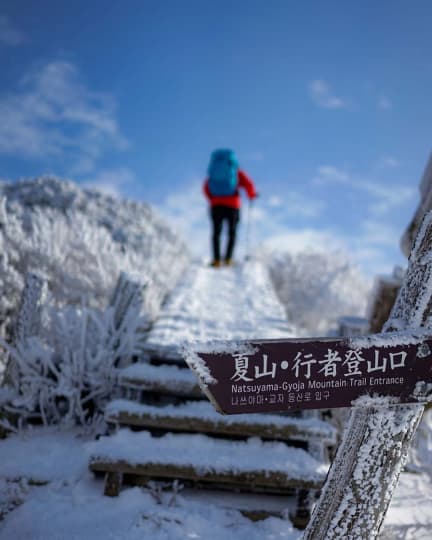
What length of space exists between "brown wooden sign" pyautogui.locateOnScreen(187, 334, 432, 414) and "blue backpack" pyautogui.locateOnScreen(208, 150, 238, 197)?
712 cm

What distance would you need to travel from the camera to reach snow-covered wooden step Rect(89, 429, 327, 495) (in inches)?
109

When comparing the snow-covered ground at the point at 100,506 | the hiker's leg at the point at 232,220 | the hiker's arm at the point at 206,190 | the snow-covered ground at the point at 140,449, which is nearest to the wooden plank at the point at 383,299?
the snow-covered ground at the point at 140,449

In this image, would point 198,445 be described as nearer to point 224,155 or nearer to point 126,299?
point 126,299

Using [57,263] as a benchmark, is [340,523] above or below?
below

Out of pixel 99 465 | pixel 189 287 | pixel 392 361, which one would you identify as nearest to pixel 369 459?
pixel 392 361

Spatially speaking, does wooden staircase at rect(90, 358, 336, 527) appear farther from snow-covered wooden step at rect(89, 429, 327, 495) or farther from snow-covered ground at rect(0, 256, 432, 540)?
snow-covered ground at rect(0, 256, 432, 540)

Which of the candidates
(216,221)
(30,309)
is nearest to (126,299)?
(30,309)

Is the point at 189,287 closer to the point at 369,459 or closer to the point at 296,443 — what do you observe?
the point at 296,443

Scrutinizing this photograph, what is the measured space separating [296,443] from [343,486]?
1422mm

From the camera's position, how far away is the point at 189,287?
7.14m

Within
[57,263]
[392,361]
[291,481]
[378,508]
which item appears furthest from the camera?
[57,263]

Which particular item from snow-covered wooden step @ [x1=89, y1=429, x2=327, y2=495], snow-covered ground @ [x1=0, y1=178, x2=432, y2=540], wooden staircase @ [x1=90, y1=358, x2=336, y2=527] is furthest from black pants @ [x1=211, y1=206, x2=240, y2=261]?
snow-covered wooden step @ [x1=89, y1=429, x2=327, y2=495]

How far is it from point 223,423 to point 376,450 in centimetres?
143

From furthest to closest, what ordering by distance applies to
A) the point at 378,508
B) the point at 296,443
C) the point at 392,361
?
the point at 296,443, the point at 378,508, the point at 392,361
